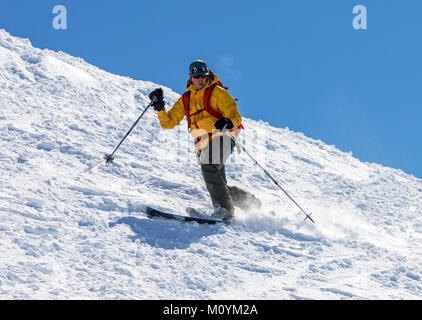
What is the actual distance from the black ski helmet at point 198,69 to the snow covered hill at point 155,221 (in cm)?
194

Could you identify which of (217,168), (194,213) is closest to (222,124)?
(217,168)

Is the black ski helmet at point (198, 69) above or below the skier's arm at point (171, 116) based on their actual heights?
above

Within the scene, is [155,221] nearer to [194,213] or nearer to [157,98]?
[194,213]

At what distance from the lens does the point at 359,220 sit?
26.1ft

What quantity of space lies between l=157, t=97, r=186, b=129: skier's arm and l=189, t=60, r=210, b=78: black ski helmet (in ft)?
2.14

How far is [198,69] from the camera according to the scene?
6469 mm

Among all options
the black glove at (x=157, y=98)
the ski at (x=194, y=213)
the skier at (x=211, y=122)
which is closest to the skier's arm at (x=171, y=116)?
the black glove at (x=157, y=98)

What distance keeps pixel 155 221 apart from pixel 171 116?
5.87 feet

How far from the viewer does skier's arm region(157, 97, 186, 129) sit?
22.8 feet

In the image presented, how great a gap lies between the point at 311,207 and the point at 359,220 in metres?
0.88

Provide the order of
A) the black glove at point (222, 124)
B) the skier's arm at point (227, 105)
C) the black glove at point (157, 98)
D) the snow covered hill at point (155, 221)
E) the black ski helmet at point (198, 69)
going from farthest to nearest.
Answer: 1. the black glove at point (157, 98)
2. the black ski helmet at point (198, 69)
3. the skier's arm at point (227, 105)
4. the black glove at point (222, 124)
5. the snow covered hill at point (155, 221)

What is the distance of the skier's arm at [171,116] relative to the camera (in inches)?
273

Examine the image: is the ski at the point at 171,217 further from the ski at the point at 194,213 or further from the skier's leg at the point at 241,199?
the skier's leg at the point at 241,199
